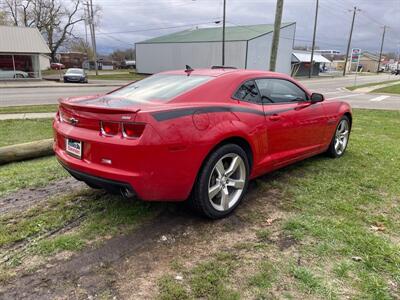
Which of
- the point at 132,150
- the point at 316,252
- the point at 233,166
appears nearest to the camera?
the point at 132,150

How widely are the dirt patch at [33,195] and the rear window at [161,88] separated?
1.33m

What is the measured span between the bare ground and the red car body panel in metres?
0.39

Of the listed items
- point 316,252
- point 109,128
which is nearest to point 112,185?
point 109,128

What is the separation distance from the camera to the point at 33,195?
164 inches

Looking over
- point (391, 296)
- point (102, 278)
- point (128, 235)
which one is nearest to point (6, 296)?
point (102, 278)

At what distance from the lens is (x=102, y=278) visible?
262cm

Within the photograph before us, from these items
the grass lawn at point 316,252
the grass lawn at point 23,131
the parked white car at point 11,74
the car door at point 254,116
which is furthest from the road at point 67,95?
the car door at point 254,116

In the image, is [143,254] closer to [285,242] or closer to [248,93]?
[285,242]

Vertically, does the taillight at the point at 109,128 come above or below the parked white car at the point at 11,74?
above

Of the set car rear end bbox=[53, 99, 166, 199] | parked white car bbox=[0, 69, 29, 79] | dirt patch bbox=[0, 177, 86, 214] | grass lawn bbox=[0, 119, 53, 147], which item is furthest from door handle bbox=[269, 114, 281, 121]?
parked white car bbox=[0, 69, 29, 79]

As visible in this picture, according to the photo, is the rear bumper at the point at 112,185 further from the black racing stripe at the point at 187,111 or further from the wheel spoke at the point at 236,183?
the wheel spoke at the point at 236,183

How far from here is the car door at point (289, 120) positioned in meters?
4.15

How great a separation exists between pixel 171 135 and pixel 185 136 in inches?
5.5

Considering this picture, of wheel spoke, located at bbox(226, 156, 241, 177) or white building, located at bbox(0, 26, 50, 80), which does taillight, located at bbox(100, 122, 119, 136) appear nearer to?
wheel spoke, located at bbox(226, 156, 241, 177)
